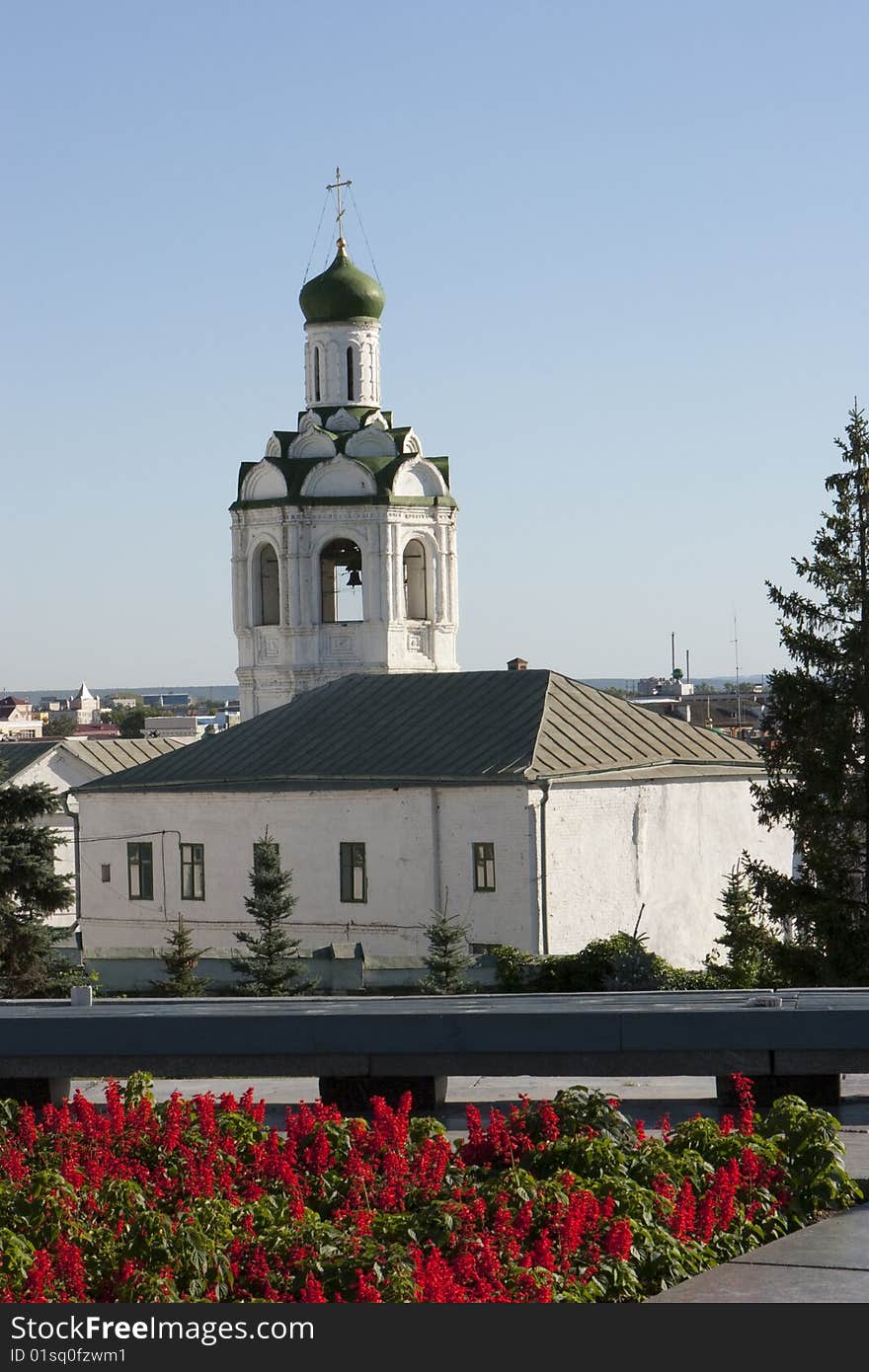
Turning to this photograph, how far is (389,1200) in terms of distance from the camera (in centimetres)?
790

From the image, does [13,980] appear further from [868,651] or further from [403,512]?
[403,512]

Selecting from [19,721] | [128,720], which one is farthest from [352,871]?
[19,721]

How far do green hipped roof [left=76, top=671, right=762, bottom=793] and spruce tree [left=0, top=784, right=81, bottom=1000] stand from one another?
931 cm

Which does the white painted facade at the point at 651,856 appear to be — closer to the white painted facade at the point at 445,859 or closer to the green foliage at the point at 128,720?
the white painted facade at the point at 445,859

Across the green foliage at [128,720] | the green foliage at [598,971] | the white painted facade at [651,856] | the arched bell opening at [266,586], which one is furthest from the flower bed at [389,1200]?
the green foliage at [128,720]

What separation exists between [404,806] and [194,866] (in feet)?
14.4

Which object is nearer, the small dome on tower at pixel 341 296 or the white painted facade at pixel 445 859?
the white painted facade at pixel 445 859

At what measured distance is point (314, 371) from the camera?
158 feet

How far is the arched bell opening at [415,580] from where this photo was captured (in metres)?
45.9

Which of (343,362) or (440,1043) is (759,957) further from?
(343,362)

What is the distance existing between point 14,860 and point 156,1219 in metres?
19.5

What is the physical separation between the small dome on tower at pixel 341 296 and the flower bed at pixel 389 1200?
39106 mm

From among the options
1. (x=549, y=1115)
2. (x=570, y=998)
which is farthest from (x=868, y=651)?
(x=549, y=1115)

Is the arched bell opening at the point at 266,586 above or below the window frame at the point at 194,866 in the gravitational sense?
above
